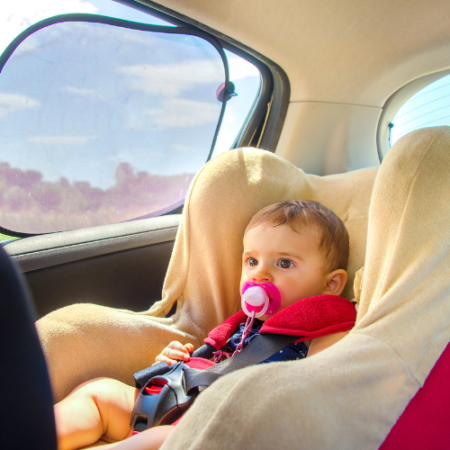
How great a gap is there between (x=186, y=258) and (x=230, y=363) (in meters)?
0.47

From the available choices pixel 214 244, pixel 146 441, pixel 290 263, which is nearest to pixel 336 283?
pixel 290 263

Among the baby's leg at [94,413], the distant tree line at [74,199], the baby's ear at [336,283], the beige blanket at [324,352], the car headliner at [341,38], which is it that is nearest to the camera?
the beige blanket at [324,352]

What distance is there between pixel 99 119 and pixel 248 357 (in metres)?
1.16

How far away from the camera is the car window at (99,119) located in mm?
1456

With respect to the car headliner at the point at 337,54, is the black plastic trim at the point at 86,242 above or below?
below

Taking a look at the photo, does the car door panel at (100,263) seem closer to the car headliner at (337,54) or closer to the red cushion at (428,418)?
the car headliner at (337,54)

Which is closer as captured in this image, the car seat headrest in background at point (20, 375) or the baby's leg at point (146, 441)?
the car seat headrest in background at point (20, 375)

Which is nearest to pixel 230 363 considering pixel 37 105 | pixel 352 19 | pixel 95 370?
pixel 95 370

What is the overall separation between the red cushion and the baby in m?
0.33

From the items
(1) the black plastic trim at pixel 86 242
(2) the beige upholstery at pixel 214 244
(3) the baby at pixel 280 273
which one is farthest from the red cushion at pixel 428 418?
(1) the black plastic trim at pixel 86 242

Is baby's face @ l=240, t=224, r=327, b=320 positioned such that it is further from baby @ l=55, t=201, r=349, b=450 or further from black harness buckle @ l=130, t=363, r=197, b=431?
black harness buckle @ l=130, t=363, r=197, b=431

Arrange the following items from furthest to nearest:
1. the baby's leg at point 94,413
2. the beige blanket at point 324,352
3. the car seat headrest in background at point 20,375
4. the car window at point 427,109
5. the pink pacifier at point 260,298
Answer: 1. the car window at point 427,109
2. the pink pacifier at point 260,298
3. the baby's leg at point 94,413
4. the beige blanket at point 324,352
5. the car seat headrest in background at point 20,375

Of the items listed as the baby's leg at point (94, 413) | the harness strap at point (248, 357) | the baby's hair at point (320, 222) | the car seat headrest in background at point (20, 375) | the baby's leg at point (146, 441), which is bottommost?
the baby's leg at point (94, 413)

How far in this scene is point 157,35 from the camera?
5.16ft
